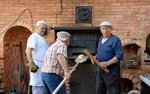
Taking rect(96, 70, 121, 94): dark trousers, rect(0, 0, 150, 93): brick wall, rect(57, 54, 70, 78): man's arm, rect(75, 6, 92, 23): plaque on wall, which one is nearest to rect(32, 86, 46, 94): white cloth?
rect(57, 54, 70, 78): man's arm

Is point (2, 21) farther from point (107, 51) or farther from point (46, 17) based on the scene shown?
point (107, 51)

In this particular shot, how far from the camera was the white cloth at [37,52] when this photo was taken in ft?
13.4

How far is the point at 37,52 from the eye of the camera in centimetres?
415

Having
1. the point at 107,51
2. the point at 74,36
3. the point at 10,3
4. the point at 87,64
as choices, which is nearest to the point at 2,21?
the point at 10,3

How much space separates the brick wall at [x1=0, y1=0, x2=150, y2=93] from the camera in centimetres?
521

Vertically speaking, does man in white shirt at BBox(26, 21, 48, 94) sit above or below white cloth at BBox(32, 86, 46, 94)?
above

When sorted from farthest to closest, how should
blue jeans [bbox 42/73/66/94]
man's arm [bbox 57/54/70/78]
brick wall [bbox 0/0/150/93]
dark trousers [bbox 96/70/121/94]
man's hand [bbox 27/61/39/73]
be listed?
brick wall [bbox 0/0/150/93]
dark trousers [bbox 96/70/121/94]
man's hand [bbox 27/61/39/73]
blue jeans [bbox 42/73/66/94]
man's arm [bbox 57/54/70/78]

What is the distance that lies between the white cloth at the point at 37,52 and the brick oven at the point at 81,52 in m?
1.23

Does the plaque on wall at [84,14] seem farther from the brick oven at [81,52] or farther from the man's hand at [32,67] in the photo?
the man's hand at [32,67]

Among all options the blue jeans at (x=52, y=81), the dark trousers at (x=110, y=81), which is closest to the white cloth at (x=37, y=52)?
the blue jeans at (x=52, y=81)

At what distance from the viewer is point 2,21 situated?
556cm

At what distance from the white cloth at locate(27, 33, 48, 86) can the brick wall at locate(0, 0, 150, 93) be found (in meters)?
1.31

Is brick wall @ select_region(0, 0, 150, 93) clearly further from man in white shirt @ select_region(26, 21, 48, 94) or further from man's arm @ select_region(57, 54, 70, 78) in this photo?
man's arm @ select_region(57, 54, 70, 78)

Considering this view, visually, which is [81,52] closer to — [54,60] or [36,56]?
[36,56]
